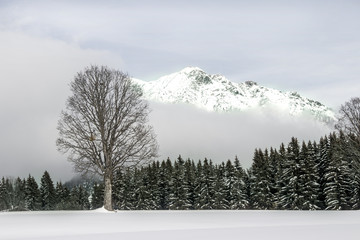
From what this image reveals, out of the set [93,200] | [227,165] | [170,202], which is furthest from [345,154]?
[93,200]

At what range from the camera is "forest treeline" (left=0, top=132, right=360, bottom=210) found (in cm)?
7312

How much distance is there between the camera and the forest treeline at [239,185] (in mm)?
73125

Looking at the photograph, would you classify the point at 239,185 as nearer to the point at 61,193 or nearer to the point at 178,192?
the point at 178,192

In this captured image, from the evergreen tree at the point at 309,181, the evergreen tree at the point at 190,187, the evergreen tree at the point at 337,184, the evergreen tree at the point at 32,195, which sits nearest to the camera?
the evergreen tree at the point at 337,184

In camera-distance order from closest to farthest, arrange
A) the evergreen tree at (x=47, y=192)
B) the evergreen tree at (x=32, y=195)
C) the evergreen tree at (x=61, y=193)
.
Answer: the evergreen tree at (x=32, y=195) < the evergreen tree at (x=47, y=192) < the evergreen tree at (x=61, y=193)

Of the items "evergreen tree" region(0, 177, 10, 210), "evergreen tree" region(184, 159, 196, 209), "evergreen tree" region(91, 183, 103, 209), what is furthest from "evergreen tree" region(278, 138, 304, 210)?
"evergreen tree" region(0, 177, 10, 210)

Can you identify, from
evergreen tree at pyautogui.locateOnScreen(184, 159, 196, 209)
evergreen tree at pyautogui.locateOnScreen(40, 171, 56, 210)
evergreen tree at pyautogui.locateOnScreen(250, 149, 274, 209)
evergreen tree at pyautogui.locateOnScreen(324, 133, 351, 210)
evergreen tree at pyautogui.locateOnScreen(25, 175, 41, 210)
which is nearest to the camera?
evergreen tree at pyautogui.locateOnScreen(324, 133, 351, 210)

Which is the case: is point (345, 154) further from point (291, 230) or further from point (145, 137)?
point (291, 230)

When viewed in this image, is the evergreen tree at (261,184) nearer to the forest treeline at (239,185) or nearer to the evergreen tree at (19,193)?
the forest treeline at (239,185)

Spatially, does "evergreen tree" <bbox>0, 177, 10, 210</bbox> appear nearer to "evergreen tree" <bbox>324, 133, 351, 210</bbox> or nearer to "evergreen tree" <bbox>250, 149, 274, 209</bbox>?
"evergreen tree" <bbox>250, 149, 274, 209</bbox>

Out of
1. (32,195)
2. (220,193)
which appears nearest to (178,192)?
(220,193)

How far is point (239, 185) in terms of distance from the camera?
9938 cm

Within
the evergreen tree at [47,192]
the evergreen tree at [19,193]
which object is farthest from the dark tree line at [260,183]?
the evergreen tree at [19,193]

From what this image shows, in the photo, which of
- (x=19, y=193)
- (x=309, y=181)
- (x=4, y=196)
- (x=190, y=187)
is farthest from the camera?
(x=4, y=196)
